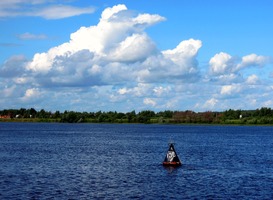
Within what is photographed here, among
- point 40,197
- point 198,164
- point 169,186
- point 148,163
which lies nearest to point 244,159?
point 198,164

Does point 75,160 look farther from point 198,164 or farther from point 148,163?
Answer: point 198,164

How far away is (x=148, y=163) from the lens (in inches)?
3199

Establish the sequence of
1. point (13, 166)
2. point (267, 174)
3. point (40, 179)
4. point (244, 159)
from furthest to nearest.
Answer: point (244, 159), point (13, 166), point (267, 174), point (40, 179)

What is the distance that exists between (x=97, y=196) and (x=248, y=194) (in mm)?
16301

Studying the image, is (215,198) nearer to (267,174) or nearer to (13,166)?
(267,174)

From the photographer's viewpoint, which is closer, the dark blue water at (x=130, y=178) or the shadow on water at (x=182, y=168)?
the dark blue water at (x=130, y=178)

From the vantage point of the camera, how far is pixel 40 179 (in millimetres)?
59906

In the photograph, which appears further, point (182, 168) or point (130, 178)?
point (182, 168)

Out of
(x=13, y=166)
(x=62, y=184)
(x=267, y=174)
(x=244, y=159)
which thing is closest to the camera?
(x=62, y=184)

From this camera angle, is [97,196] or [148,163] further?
[148,163]

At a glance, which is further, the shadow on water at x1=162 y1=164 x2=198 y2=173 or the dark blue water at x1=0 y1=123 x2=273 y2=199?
the shadow on water at x1=162 y1=164 x2=198 y2=173

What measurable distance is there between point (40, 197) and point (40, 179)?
12.3 m

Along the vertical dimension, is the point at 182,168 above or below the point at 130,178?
above

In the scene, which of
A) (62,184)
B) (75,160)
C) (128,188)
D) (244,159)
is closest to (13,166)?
(75,160)
